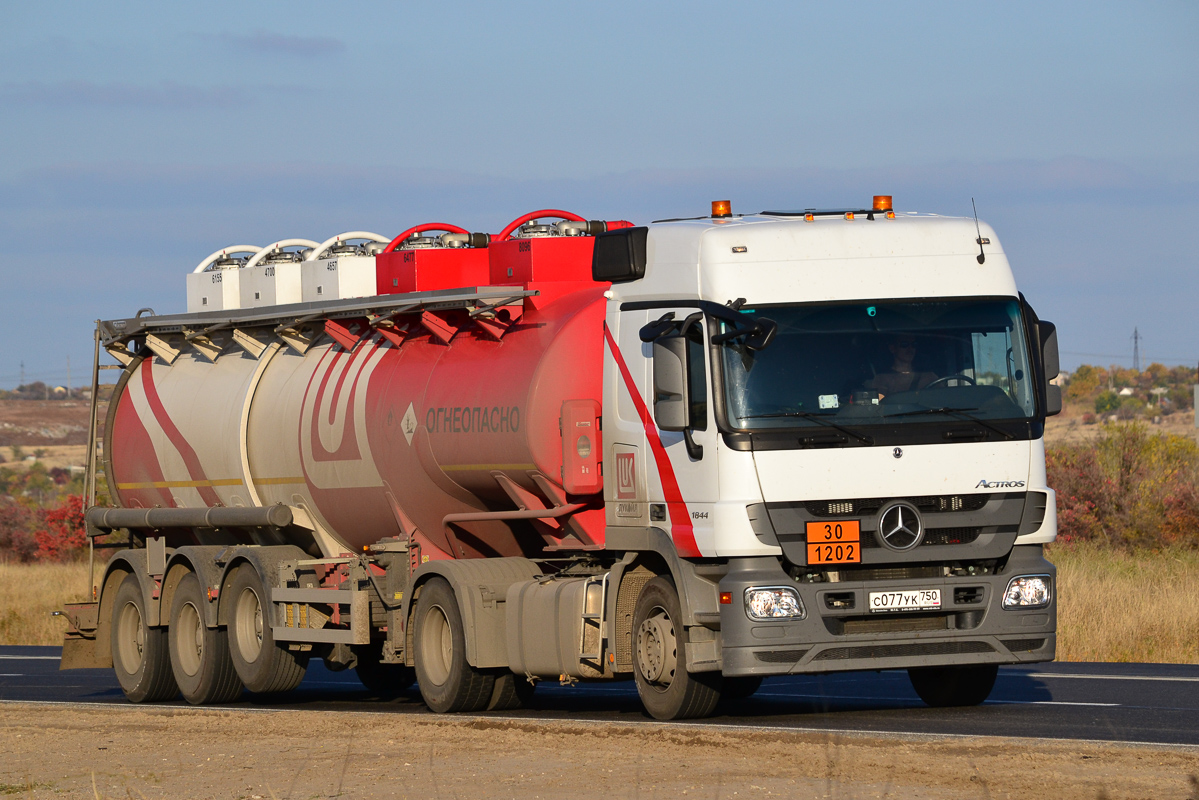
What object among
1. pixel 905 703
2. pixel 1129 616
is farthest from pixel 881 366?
pixel 1129 616

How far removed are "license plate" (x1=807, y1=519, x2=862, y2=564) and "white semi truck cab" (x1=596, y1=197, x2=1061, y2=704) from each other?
0.04 feet

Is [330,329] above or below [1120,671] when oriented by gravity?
above

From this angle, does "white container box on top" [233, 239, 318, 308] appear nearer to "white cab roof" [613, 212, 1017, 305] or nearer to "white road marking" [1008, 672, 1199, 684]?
"white cab roof" [613, 212, 1017, 305]

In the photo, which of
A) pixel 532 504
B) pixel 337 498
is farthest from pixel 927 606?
pixel 337 498

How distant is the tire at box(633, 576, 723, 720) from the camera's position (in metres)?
12.7

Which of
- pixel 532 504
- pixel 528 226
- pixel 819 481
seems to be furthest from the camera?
pixel 528 226

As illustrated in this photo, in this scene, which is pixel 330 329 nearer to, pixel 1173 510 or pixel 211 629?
pixel 211 629

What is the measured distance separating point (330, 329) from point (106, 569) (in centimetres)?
458

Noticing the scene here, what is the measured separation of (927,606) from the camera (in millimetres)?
12359

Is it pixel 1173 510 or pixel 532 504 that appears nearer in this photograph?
pixel 532 504

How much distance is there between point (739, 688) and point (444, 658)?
8.15 ft

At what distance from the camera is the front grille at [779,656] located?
39.6ft

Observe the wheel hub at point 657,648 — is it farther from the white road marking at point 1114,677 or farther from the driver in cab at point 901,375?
the white road marking at point 1114,677

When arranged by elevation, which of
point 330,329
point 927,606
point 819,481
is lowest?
point 927,606
